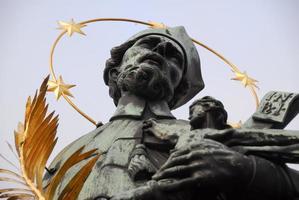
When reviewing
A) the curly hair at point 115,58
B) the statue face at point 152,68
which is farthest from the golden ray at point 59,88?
the statue face at point 152,68

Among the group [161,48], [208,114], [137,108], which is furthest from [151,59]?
[208,114]

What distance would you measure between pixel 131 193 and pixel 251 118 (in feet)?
3.60

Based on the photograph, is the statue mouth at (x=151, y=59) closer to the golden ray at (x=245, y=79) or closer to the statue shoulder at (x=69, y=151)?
the statue shoulder at (x=69, y=151)

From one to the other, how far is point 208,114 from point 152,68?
3.70 feet

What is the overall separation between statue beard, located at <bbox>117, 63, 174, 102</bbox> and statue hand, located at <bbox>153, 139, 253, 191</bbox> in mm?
1549

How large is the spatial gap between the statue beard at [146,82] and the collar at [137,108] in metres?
0.05

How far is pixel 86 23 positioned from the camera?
10703mm

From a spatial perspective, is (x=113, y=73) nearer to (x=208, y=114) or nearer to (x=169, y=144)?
(x=169, y=144)

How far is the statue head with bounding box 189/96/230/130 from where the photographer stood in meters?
4.20

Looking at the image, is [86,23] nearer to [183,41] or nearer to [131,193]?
[183,41]

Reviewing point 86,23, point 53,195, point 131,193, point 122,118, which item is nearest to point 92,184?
point 53,195

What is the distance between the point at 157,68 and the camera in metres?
5.31

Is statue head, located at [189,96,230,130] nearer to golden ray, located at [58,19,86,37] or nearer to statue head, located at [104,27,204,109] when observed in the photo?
statue head, located at [104,27,204,109]

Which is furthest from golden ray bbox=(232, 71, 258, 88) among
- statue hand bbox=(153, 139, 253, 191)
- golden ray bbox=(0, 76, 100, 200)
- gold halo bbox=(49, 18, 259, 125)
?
statue hand bbox=(153, 139, 253, 191)
